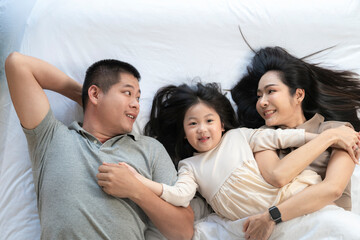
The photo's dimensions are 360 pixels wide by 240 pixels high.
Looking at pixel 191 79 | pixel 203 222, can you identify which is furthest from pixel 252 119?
pixel 203 222

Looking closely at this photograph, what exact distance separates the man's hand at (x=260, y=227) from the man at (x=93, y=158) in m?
0.25

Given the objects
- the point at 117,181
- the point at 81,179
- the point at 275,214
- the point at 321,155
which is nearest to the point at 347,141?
the point at 321,155

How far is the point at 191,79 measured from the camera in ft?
6.32

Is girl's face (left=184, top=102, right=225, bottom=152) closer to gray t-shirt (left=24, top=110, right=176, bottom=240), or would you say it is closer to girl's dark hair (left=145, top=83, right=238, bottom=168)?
girl's dark hair (left=145, top=83, right=238, bottom=168)

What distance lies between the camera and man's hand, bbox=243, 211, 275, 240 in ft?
4.78

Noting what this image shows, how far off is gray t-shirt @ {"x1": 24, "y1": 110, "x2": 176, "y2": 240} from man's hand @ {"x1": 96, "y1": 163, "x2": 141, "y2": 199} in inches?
1.9

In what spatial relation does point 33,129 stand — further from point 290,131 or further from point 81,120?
point 290,131

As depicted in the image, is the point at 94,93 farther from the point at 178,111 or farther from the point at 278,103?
the point at 278,103

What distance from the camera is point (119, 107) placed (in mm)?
1605

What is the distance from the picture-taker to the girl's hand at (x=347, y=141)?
5.07 ft

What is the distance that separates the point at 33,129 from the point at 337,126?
1271 mm

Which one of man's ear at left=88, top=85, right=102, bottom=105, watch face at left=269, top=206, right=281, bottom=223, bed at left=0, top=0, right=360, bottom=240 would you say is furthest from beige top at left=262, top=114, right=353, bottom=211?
man's ear at left=88, top=85, right=102, bottom=105

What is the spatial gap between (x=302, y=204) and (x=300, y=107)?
20.2 inches

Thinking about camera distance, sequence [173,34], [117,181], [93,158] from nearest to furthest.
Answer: [117,181] < [93,158] < [173,34]
